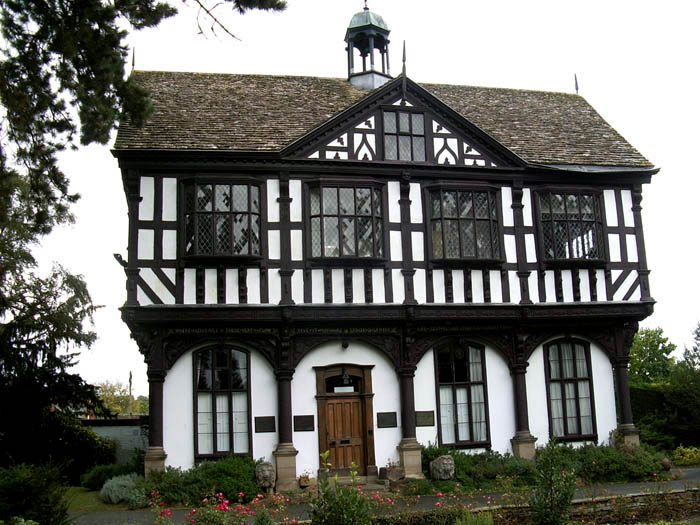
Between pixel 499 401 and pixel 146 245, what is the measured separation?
33.0 feet

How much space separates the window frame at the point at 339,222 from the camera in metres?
18.9

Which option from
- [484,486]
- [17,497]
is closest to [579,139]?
[484,486]

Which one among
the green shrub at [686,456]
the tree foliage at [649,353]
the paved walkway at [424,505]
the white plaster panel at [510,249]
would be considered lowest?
the paved walkway at [424,505]

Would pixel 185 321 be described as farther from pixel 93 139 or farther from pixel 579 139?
pixel 579 139

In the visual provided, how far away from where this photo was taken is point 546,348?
20.6 metres

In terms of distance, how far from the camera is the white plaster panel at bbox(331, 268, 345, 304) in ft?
62.3

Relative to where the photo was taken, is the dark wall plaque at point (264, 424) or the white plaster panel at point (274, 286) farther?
the white plaster panel at point (274, 286)

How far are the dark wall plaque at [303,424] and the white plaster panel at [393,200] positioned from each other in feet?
18.4

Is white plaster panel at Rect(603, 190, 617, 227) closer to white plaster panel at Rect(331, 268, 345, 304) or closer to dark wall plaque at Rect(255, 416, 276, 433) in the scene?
white plaster panel at Rect(331, 268, 345, 304)

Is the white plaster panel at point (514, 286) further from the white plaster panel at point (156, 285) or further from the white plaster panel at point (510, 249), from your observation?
the white plaster panel at point (156, 285)

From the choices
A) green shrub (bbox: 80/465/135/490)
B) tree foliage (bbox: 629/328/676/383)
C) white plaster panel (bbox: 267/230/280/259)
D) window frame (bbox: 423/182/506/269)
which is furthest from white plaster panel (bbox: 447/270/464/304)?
tree foliage (bbox: 629/328/676/383)

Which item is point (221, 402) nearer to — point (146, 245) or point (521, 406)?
point (146, 245)

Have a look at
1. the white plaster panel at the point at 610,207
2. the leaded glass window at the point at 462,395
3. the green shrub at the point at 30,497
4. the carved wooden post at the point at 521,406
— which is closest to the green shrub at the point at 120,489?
the green shrub at the point at 30,497

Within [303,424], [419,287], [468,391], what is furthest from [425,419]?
[419,287]
